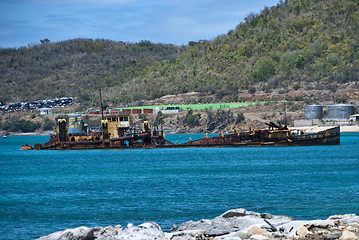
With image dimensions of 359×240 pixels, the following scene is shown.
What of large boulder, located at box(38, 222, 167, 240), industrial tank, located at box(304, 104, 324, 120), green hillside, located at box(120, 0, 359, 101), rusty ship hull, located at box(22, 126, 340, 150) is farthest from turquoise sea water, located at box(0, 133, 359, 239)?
green hillside, located at box(120, 0, 359, 101)

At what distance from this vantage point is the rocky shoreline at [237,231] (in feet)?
69.1

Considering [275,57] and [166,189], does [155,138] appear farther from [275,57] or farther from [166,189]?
[275,57]

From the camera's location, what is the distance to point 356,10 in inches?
6393

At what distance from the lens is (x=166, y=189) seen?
3953 centimetres

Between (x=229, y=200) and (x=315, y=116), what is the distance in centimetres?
8919

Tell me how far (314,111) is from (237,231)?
10087cm

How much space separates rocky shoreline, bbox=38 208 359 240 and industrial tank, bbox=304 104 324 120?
9764cm

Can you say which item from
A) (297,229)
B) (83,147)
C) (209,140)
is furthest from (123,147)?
(297,229)

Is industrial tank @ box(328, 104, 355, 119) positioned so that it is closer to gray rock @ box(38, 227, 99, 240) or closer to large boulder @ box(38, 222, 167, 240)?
large boulder @ box(38, 222, 167, 240)

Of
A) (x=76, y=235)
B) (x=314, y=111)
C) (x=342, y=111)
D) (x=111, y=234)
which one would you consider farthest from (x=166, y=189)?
(x=342, y=111)

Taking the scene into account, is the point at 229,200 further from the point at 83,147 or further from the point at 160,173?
the point at 83,147

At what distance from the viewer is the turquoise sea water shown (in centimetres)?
2961

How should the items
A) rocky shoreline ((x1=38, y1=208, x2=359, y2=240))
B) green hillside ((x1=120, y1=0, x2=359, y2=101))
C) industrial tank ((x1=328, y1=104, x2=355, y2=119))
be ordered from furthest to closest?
1. green hillside ((x1=120, y1=0, x2=359, y2=101))
2. industrial tank ((x1=328, y1=104, x2=355, y2=119))
3. rocky shoreline ((x1=38, y1=208, x2=359, y2=240))

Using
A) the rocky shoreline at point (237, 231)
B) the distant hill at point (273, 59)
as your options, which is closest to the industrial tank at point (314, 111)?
the distant hill at point (273, 59)
